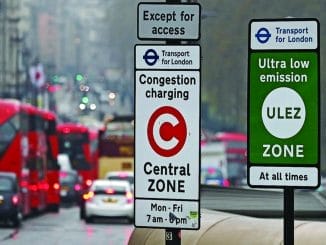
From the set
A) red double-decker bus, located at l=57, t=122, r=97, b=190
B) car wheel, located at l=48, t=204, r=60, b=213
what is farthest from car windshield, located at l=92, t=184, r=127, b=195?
red double-decker bus, located at l=57, t=122, r=97, b=190

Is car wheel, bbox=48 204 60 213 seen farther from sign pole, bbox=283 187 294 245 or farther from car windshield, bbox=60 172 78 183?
sign pole, bbox=283 187 294 245

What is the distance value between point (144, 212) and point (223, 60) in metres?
46.0

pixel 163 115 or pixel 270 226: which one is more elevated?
pixel 163 115

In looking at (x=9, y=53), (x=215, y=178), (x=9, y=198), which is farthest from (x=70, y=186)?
(x=9, y=53)

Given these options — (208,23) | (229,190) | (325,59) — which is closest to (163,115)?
(229,190)

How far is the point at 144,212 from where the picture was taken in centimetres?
888

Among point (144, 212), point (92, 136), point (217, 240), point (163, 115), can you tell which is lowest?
point (92, 136)

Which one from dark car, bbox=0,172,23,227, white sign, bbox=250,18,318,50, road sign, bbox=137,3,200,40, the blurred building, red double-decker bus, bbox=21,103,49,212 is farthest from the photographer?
the blurred building

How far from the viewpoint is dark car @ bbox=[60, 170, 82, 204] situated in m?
59.0

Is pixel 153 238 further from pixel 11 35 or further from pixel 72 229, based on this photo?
pixel 11 35

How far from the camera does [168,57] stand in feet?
29.3

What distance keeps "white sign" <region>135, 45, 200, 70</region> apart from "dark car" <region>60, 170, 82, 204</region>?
1958 inches

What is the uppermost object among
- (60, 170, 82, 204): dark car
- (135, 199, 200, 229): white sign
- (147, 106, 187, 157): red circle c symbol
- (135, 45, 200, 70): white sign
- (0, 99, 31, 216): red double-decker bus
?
(135, 45, 200, 70): white sign

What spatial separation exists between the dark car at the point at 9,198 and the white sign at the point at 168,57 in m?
29.0
